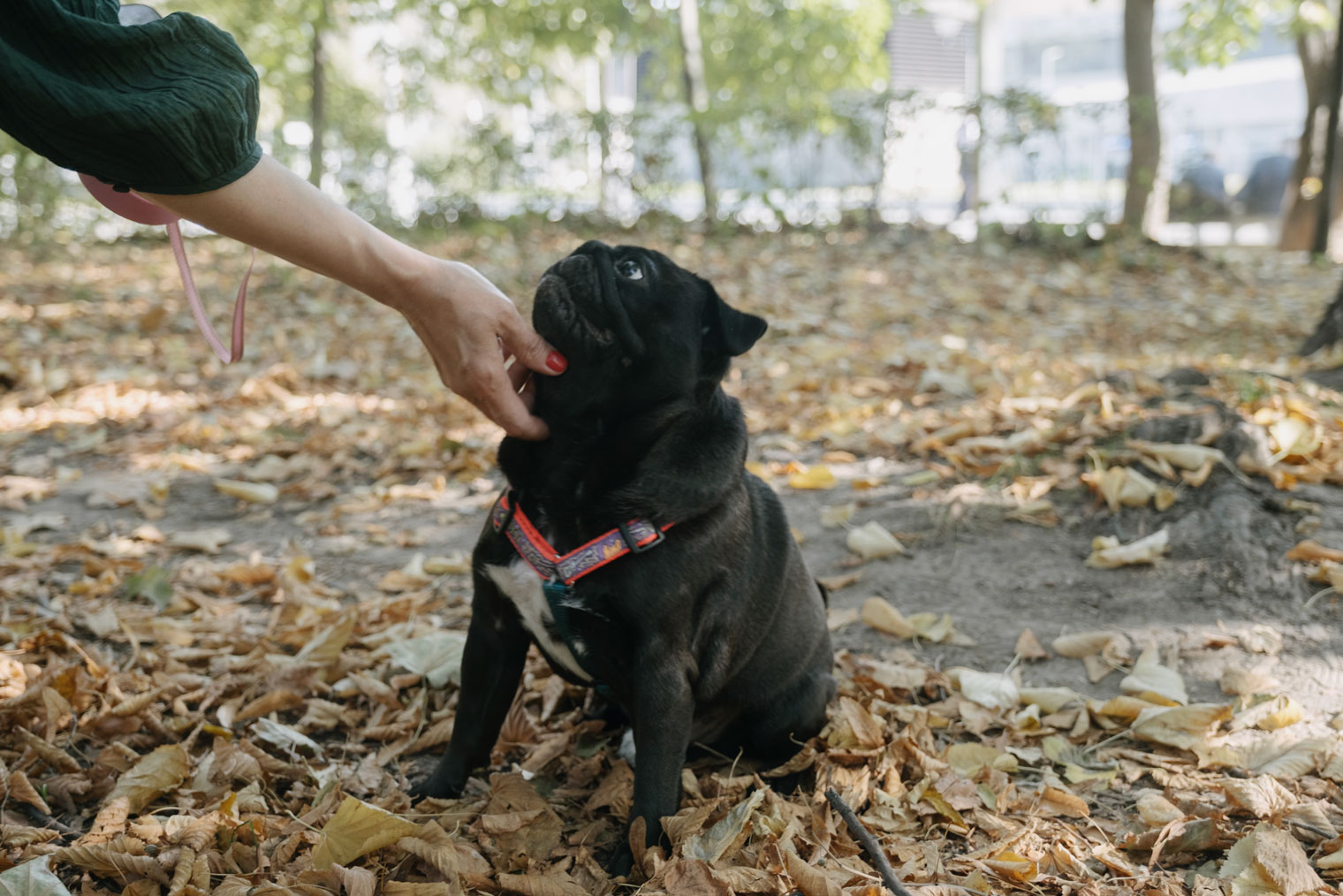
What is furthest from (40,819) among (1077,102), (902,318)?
(1077,102)

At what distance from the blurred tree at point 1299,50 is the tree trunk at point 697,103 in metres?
6.33

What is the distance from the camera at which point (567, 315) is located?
2490 millimetres

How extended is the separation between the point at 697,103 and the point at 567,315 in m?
11.4

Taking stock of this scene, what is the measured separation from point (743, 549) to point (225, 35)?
1645 millimetres

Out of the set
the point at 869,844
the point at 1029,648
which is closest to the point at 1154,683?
the point at 1029,648

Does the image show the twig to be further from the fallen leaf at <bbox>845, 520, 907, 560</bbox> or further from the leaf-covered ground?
the fallen leaf at <bbox>845, 520, 907, 560</bbox>

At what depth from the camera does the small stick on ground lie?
2.12 m

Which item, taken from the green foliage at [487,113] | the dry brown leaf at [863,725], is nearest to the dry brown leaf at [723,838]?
the dry brown leaf at [863,725]

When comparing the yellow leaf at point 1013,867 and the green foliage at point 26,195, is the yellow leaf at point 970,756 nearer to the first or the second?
the yellow leaf at point 1013,867

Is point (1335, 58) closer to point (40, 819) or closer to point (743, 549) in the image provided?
point (743, 549)

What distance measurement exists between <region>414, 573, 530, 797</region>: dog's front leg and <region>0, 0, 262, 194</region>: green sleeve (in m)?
1.19

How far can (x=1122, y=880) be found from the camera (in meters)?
2.26

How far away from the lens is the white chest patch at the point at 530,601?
2414 mm

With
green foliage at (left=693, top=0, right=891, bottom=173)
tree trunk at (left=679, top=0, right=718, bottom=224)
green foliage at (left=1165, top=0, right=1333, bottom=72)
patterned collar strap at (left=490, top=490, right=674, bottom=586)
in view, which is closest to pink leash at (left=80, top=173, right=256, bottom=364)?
Answer: patterned collar strap at (left=490, top=490, right=674, bottom=586)
